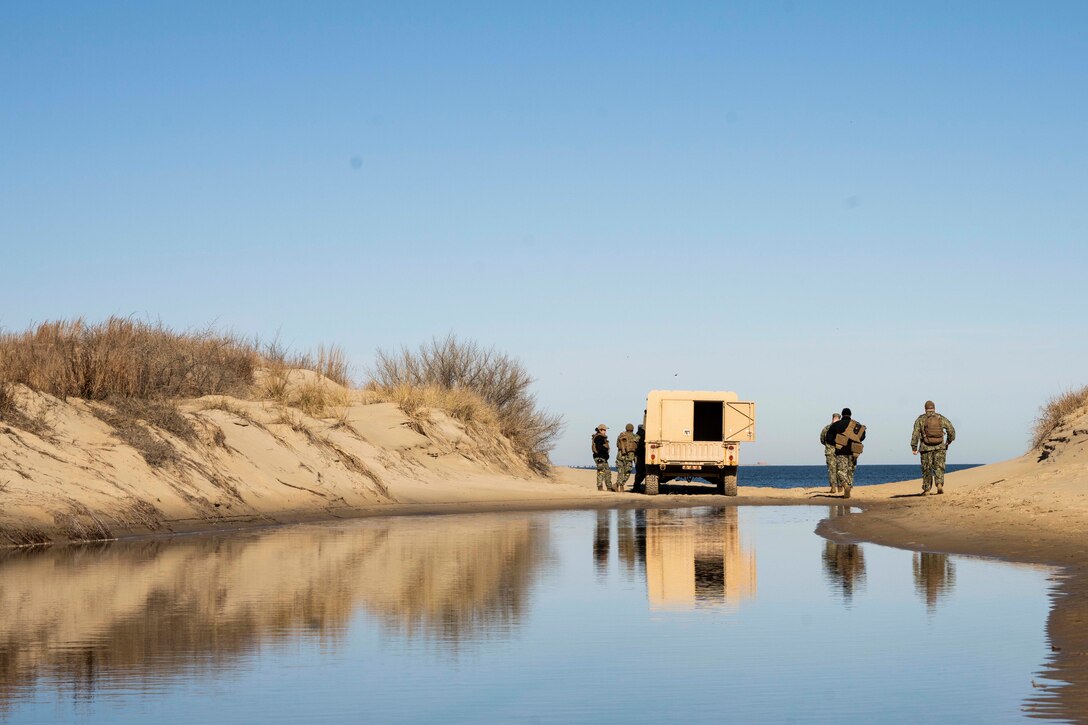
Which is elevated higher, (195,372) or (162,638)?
(195,372)

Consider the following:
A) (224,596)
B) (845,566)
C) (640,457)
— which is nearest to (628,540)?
(845,566)

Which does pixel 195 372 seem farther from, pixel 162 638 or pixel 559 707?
Answer: pixel 559 707

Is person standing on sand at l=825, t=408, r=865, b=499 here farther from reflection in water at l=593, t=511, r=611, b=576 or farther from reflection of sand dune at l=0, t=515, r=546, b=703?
reflection of sand dune at l=0, t=515, r=546, b=703

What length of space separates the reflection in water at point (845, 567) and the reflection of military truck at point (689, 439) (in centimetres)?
1792

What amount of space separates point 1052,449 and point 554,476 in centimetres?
2028

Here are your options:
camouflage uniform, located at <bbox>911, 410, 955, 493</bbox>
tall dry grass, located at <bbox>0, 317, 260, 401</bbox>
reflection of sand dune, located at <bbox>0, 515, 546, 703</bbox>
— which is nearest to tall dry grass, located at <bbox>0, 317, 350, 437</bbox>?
tall dry grass, located at <bbox>0, 317, 260, 401</bbox>

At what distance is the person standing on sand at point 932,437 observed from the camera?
102 ft

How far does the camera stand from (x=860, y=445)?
3475 centimetres

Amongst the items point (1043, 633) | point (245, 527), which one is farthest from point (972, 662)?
point (245, 527)

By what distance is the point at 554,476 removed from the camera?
49.9 metres

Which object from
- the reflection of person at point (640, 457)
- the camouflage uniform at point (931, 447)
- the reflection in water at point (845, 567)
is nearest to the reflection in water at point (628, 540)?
the reflection in water at point (845, 567)

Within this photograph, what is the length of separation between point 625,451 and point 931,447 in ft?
35.9

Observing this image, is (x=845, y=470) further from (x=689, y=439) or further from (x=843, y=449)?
(x=689, y=439)

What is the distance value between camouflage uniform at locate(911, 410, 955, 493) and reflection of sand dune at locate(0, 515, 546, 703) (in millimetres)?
14387
